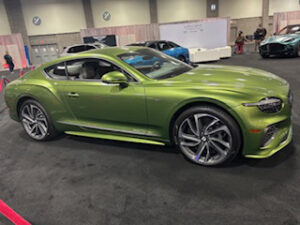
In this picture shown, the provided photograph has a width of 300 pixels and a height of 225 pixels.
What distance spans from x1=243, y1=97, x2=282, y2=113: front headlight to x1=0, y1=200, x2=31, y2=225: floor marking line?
2.36 meters

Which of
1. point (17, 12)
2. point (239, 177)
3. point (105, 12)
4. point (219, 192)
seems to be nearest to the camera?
point (219, 192)

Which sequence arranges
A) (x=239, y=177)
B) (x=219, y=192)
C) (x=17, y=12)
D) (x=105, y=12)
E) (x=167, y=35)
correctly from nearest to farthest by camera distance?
(x=219, y=192) < (x=239, y=177) < (x=167, y=35) < (x=17, y=12) < (x=105, y=12)

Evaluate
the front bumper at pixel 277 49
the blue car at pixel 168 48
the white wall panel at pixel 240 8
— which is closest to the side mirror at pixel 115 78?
the blue car at pixel 168 48

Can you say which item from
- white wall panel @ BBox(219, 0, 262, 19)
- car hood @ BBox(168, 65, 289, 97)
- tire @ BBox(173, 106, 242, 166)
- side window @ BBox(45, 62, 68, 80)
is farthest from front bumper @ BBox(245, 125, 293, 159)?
white wall panel @ BBox(219, 0, 262, 19)

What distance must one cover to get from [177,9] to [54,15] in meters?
10.8

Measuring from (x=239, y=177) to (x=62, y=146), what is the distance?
2557mm

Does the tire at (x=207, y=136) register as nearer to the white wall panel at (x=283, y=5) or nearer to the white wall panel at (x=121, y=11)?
the white wall panel at (x=121, y=11)

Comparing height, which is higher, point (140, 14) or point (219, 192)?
point (140, 14)

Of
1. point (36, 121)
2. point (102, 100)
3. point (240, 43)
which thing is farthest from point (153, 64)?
point (240, 43)

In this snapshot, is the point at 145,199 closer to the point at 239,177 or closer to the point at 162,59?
the point at 239,177

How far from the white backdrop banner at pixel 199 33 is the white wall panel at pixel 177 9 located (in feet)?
28.4

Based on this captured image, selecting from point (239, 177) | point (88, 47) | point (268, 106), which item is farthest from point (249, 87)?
point (88, 47)

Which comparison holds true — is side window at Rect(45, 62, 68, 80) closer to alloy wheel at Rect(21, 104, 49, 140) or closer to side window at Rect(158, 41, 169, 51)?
alloy wheel at Rect(21, 104, 49, 140)

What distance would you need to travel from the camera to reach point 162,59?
371 cm
